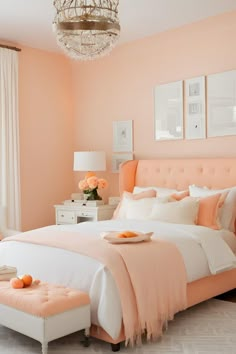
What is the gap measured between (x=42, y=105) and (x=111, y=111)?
97 cm

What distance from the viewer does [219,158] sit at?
16.9 feet

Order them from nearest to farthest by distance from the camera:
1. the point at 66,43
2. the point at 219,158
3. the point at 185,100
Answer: the point at 66,43, the point at 219,158, the point at 185,100

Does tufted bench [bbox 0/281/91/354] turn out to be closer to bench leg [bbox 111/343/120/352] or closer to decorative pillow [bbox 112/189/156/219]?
bench leg [bbox 111/343/120/352]

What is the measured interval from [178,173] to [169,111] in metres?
0.79

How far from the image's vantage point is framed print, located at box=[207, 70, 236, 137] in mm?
5059

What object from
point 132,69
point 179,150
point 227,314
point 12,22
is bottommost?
point 227,314

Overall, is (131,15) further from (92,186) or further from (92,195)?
(92,195)

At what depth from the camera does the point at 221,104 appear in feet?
17.0

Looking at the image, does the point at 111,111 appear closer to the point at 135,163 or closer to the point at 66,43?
the point at 135,163

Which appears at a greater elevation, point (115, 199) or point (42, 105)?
point (42, 105)

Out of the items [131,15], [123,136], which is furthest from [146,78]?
[131,15]

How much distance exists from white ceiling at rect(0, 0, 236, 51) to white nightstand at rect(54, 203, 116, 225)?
7.00 ft

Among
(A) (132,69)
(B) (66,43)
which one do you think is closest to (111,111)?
(A) (132,69)

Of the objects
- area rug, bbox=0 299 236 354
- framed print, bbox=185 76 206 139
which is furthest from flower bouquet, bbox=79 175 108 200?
area rug, bbox=0 299 236 354
